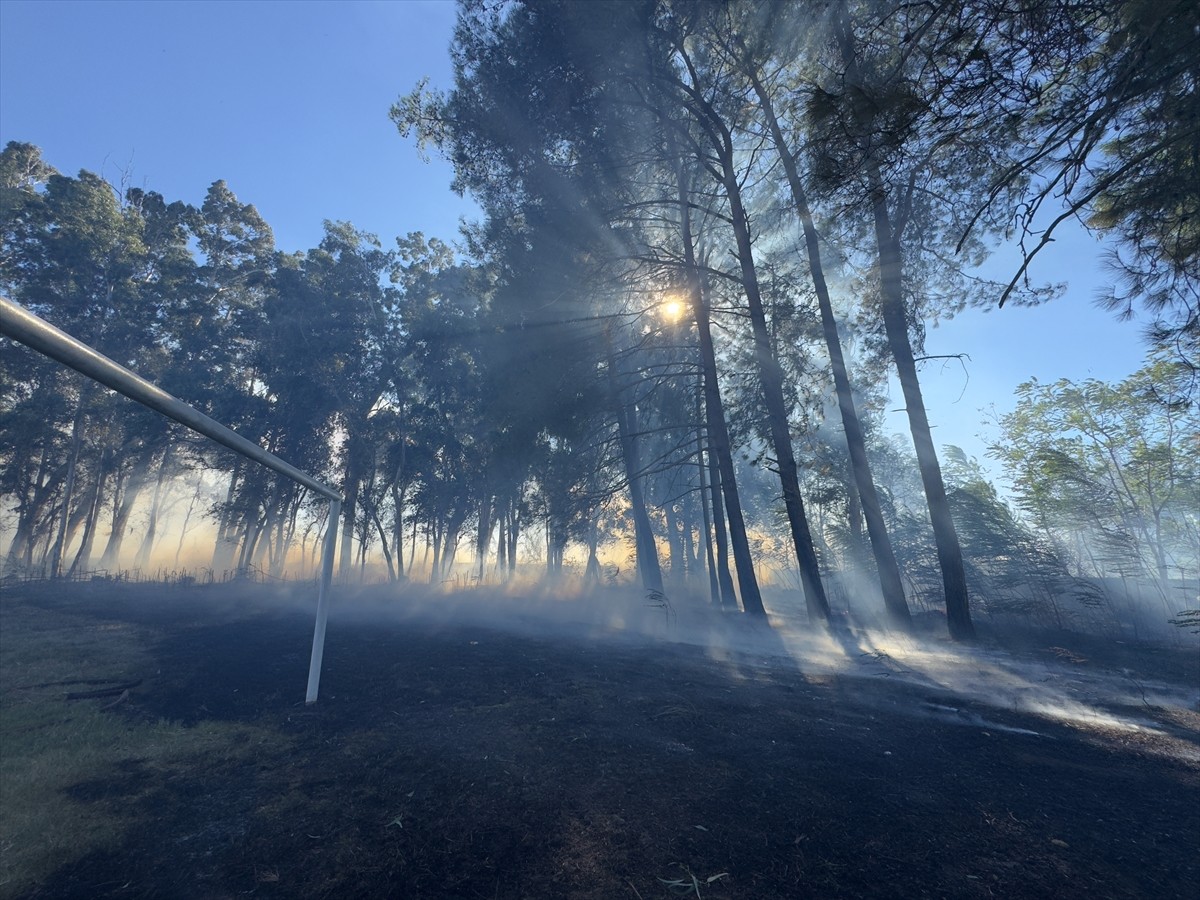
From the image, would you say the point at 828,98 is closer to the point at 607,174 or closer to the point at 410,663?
the point at 410,663

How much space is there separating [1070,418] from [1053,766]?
92.2 feet

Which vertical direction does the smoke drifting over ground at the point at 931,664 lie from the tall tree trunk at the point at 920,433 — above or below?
below

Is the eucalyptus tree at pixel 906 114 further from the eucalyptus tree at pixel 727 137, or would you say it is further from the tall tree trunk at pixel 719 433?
the tall tree trunk at pixel 719 433

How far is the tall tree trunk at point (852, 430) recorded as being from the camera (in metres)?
13.4

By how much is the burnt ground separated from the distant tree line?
4.02 m

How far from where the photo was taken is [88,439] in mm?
23297

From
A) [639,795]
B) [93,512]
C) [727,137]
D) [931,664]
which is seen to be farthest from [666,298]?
[93,512]

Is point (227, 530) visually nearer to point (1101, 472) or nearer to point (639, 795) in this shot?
point (639, 795)

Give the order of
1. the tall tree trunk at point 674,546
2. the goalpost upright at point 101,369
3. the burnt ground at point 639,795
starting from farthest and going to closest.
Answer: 1. the tall tree trunk at point 674,546
2. the burnt ground at point 639,795
3. the goalpost upright at point 101,369

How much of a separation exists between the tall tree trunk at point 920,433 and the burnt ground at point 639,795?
4536 millimetres

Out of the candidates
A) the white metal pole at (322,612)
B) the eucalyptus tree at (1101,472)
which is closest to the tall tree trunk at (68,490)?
the white metal pole at (322,612)

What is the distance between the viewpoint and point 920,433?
12711 millimetres

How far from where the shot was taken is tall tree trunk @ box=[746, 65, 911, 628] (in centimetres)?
1337

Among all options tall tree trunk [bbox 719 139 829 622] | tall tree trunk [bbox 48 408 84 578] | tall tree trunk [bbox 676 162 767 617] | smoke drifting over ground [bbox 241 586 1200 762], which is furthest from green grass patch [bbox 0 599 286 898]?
tall tree trunk [bbox 48 408 84 578]
